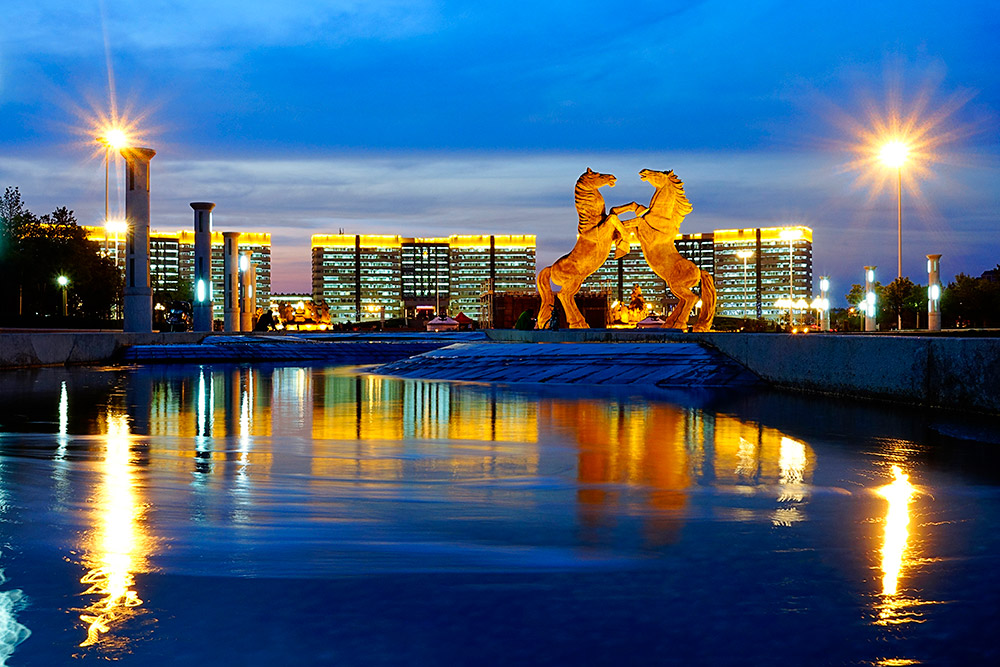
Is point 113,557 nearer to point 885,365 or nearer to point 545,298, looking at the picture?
point 885,365

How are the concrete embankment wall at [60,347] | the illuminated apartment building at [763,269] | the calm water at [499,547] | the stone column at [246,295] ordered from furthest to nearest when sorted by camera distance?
the illuminated apartment building at [763,269] < the stone column at [246,295] < the concrete embankment wall at [60,347] < the calm water at [499,547]

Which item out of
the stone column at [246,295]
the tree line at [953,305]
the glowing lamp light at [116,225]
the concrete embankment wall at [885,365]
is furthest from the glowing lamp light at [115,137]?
the tree line at [953,305]

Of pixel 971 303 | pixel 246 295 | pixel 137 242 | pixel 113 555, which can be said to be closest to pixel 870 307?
pixel 971 303

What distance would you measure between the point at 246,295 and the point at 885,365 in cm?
3984

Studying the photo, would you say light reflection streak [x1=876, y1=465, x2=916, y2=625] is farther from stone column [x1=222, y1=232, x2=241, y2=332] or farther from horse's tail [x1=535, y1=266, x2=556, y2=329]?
stone column [x1=222, y1=232, x2=241, y2=332]

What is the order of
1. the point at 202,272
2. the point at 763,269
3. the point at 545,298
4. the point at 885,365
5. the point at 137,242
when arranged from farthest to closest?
the point at 763,269, the point at 202,272, the point at 137,242, the point at 545,298, the point at 885,365

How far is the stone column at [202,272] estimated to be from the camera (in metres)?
37.0

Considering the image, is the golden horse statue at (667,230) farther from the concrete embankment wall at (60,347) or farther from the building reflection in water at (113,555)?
the building reflection in water at (113,555)

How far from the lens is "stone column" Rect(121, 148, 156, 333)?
2939cm

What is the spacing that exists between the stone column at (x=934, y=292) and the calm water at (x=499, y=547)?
3598 centimetres

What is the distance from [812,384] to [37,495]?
33.3 ft

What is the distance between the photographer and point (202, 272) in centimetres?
3703

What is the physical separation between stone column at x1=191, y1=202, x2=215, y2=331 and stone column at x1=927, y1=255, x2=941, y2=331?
30.5 metres

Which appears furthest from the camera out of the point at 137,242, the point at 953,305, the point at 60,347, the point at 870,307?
the point at 953,305
